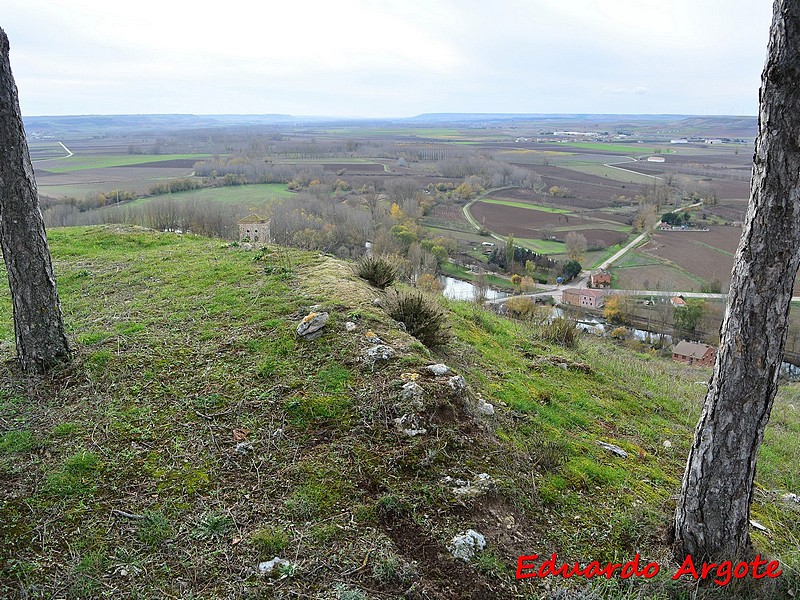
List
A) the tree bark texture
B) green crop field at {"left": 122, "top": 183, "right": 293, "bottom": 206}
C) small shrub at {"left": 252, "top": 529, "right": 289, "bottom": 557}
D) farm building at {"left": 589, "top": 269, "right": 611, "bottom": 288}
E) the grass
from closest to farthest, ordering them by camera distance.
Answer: the tree bark texture → small shrub at {"left": 252, "top": 529, "right": 289, "bottom": 557} → farm building at {"left": 589, "top": 269, "right": 611, "bottom": 288} → green crop field at {"left": 122, "top": 183, "right": 293, "bottom": 206} → the grass

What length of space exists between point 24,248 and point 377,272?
4.49 meters

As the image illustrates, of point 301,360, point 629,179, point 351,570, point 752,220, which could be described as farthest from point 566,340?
point 629,179

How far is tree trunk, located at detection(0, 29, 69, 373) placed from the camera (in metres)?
4.10

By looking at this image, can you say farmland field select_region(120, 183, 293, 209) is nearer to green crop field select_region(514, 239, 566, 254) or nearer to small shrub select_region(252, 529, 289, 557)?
green crop field select_region(514, 239, 566, 254)

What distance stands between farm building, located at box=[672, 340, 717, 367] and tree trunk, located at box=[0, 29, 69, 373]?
21204mm

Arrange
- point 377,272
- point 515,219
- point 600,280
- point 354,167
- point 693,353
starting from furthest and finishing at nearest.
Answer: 1. point 354,167
2. point 515,219
3. point 600,280
4. point 693,353
5. point 377,272

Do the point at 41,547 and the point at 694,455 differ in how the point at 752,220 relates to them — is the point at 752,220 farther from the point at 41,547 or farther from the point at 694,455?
the point at 41,547

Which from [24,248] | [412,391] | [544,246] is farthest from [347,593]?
[544,246]

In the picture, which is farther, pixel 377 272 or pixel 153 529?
pixel 377 272

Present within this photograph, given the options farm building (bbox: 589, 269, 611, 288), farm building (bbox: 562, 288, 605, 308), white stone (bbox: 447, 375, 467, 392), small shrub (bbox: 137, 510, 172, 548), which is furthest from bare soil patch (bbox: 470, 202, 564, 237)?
small shrub (bbox: 137, 510, 172, 548)

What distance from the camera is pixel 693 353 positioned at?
22.1m

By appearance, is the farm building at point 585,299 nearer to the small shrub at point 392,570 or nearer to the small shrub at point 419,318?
the small shrub at point 419,318

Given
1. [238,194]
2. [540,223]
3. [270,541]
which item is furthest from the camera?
[540,223]

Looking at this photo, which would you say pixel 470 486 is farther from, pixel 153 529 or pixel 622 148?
pixel 622 148
